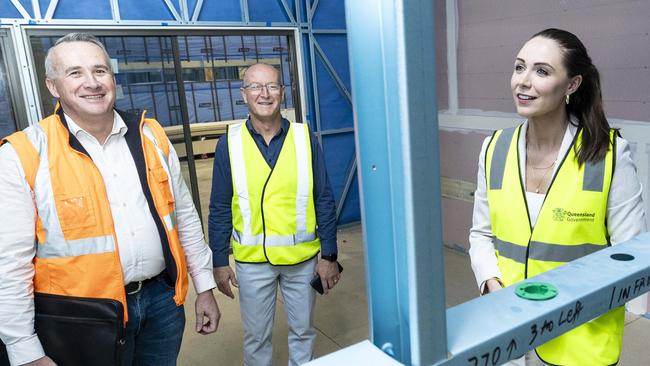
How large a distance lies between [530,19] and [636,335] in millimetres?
2753

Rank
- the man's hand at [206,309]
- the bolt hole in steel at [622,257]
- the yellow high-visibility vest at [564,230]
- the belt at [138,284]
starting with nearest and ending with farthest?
the bolt hole in steel at [622,257] → the yellow high-visibility vest at [564,230] → the belt at [138,284] → the man's hand at [206,309]

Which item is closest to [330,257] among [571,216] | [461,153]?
[571,216]

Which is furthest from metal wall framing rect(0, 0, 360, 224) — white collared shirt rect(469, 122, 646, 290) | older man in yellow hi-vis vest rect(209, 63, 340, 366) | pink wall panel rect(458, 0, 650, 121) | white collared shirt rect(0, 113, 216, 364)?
white collared shirt rect(469, 122, 646, 290)

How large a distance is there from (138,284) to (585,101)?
186 centimetres

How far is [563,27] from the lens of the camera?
154 inches

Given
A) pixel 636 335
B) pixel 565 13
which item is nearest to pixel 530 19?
pixel 565 13

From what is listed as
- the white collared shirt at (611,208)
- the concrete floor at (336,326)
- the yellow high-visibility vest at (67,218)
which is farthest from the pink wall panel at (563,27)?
the yellow high-visibility vest at (67,218)

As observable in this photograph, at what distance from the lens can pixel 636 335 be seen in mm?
3516

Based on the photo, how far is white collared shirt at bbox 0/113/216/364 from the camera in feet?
5.40

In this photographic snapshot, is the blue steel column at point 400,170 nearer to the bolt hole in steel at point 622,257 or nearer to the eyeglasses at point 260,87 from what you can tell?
the bolt hole in steel at point 622,257

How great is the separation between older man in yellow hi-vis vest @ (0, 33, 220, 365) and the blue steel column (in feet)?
4.86

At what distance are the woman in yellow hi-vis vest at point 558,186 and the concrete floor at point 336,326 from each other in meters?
1.94

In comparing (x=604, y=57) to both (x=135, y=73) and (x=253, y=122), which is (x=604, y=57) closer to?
(x=253, y=122)

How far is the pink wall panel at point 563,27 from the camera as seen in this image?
3.43 metres
